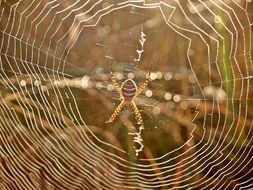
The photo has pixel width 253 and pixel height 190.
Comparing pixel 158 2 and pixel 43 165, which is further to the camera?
pixel 43 165

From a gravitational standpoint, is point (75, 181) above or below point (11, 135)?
below

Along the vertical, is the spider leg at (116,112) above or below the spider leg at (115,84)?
below

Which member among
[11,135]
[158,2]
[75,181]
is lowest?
[75,181]

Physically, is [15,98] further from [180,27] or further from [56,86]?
[180,27]

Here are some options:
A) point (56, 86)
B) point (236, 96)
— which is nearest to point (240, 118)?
point (236, 96)

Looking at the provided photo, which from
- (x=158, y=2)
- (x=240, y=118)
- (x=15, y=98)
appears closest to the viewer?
(x=158, y=2)
